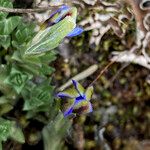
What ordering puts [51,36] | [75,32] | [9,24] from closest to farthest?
[51,36] < [75,32] < [9,24]

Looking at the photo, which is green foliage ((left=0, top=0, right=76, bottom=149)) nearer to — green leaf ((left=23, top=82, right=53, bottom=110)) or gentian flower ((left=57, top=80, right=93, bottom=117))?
green leaf ((left=23, top=82, right=53, bottom=110))

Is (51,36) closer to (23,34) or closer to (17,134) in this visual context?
(23,34)

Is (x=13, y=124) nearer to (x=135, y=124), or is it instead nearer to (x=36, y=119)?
(x=36, y=119)

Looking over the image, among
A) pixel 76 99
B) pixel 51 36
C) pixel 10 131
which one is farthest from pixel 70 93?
pixel 10 131

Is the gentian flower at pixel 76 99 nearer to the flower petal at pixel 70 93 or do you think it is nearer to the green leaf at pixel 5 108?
the flower petal at pixel 70 93

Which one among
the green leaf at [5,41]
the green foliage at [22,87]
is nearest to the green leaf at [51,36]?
the green foliage at [22,87]

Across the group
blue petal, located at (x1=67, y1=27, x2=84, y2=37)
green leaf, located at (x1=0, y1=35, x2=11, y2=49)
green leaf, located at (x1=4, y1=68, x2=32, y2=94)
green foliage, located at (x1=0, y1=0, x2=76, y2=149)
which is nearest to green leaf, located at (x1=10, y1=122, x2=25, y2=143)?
green foliage, located at (x1=0, y1=0, x2=76, y2=149)
